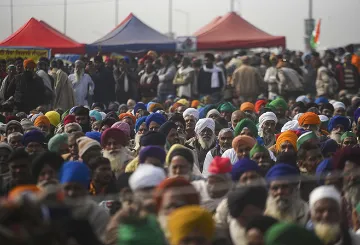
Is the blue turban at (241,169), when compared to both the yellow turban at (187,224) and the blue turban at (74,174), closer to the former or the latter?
the blue turban at (74,174)

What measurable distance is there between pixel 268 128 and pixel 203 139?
131 centimetres

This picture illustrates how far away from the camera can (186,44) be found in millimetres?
30547

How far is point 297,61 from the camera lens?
26.8m

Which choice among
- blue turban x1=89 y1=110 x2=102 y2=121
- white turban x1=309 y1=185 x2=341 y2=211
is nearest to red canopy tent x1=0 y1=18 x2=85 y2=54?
blue turban x1=89 y1=110 x2=102 y2=121

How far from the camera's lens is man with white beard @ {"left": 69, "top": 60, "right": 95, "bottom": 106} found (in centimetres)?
2069

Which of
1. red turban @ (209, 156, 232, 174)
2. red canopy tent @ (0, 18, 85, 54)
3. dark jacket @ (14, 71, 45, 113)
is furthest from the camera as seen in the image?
red canopy tent @ (0, 18, 85, 54)

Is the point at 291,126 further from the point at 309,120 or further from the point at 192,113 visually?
the point at 192,113

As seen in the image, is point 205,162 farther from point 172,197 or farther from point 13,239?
point 13,239

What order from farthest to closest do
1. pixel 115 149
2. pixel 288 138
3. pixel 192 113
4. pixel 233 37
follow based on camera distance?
pixel 233 37 → pixel 192 113 → pixel 288 138 → pixel 115 149

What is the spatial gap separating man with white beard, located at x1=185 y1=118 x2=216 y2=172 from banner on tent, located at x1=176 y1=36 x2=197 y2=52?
16.4 meters

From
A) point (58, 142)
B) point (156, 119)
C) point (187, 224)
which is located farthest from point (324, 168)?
point (156, 119)

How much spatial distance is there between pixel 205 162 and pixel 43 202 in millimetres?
6242

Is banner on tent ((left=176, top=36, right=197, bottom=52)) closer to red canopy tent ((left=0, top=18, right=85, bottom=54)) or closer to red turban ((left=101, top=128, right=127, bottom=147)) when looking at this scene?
red canopy tent ((left=0, top=18, right=85, bottom=54))

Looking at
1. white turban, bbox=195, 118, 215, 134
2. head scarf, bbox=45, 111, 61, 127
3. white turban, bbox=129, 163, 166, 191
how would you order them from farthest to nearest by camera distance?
head scarf, bbox=45, 111, 61, 127
white turban, bbox=195, 118, 215, 134
white turban, bbox=129, 163, 166, 191
